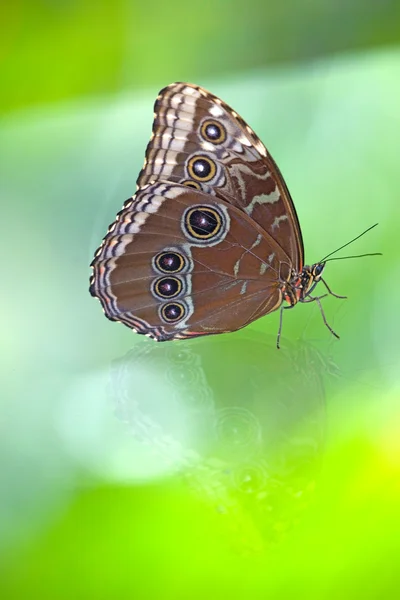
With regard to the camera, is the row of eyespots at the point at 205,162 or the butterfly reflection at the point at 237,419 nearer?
the butterfly reflection at the point at 237,419

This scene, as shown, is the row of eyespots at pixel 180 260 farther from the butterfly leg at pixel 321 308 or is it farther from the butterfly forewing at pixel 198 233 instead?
the butterfly leg at pixel 321 308

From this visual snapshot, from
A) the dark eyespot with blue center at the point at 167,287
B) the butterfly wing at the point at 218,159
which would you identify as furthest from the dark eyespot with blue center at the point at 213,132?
the dark eyespot with blue center at the point at 167,287

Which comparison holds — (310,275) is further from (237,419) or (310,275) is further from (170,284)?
(237,419)

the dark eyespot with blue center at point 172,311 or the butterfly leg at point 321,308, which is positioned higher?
the dark eyespot with blue center at point 172,311

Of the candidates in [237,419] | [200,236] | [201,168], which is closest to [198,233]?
[200,236]

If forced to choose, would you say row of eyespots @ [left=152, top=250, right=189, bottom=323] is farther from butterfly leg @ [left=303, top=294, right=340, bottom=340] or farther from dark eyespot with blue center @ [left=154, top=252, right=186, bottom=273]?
butterfly leg @ [left=303, top=294, right=340, bottom=340]

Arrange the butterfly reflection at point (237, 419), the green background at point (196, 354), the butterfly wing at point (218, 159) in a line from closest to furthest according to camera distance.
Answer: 1. the green background at point (196, 354)
2. the butterfly reflection at point (237, 419)
3. the butterfly wing at point (218, 159)

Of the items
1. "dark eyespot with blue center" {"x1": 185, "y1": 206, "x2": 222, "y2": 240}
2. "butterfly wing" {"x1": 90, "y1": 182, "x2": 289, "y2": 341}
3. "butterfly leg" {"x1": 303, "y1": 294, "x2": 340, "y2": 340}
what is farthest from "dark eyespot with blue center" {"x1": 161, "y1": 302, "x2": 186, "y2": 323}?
"butterfly leg" {"x1": 303, "y1": 294, "x2": 340, "y2": 340}

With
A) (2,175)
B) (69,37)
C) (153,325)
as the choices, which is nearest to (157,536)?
(153,325)
